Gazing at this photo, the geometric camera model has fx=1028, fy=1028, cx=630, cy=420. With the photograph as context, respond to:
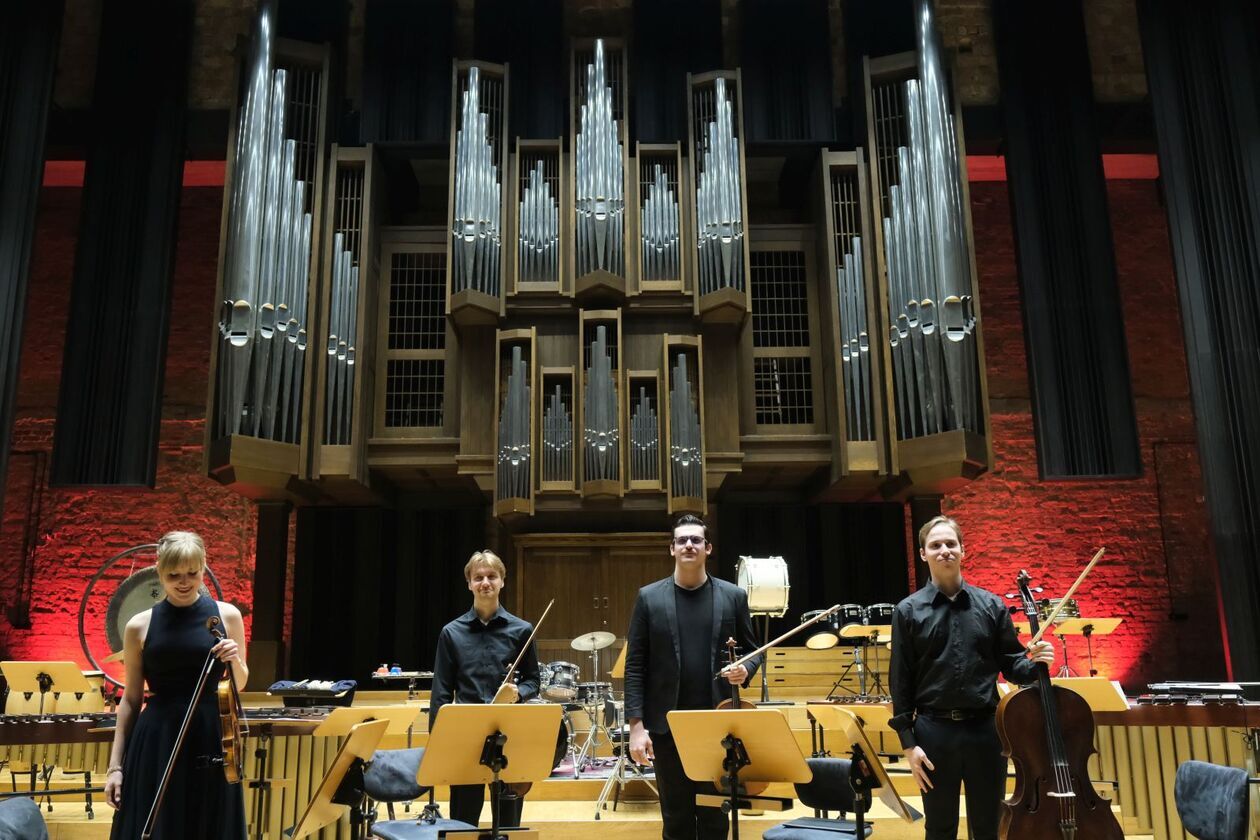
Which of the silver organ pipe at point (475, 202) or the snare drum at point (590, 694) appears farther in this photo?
the silver organ pipe at point (475, 202)

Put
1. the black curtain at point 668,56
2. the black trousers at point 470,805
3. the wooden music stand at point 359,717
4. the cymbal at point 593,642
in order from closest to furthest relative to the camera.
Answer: the black trousers at point 470,805 → the wooden music stand at point 359,717 → the cymbal at point 593,642 → the black curtain at point 668,56

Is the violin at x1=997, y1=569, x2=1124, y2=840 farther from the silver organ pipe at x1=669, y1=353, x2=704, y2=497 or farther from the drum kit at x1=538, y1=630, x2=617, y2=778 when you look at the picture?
the silver organ pipe at x1=669, y1=353, x2=704, y2=497

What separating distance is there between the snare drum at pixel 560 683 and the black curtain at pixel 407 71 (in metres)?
4.90

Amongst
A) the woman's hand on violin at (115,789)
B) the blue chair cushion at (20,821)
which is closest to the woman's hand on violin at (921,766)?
the woman's hand on violin at (115,789)

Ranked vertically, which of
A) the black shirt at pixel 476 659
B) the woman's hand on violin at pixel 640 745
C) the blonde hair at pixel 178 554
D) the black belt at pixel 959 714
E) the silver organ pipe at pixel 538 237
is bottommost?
the woman's hand on violin at pixel 640 745

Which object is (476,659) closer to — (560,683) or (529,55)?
(560,683)

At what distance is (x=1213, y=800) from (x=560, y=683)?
382 cm

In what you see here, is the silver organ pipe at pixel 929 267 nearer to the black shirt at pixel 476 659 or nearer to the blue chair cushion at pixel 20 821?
the black shirt at pixel 476 659

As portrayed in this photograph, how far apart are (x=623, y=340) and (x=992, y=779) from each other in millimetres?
5719

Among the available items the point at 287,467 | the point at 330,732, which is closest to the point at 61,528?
the point at 287,467

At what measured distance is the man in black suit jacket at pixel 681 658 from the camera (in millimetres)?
3404

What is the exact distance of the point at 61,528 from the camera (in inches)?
401

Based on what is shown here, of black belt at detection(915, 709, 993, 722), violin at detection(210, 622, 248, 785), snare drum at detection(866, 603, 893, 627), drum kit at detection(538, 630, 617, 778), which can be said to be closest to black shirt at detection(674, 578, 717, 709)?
black belt at detection(915, 709, 993, 722)

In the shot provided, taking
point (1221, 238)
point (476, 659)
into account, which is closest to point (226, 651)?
point (476, 659)
